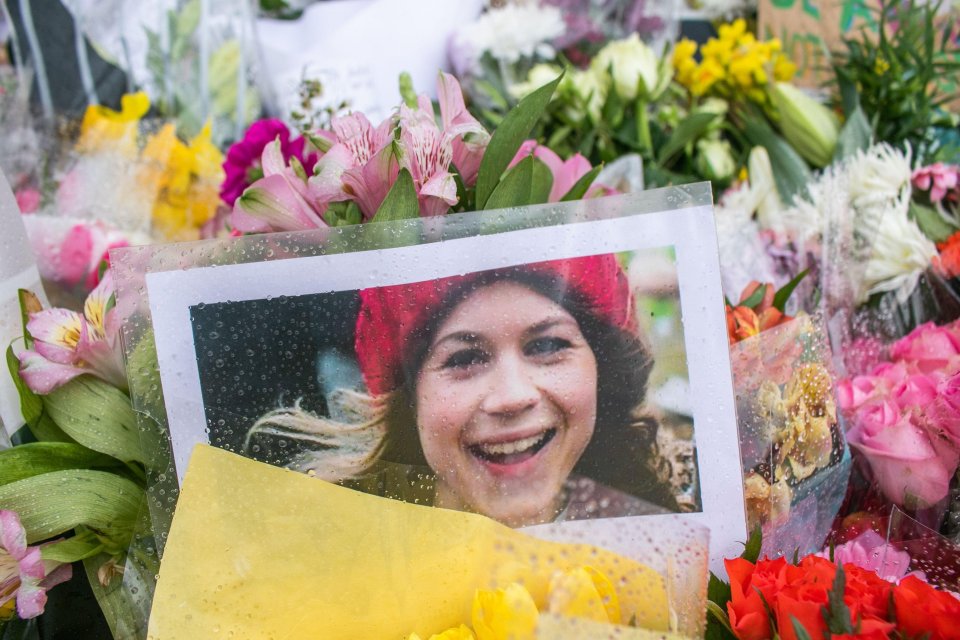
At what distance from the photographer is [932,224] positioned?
0.89 meters

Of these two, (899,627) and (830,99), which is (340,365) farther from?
(830,99)

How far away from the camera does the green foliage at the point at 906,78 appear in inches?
40.5

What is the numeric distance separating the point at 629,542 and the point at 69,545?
337 mm

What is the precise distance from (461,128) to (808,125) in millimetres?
718

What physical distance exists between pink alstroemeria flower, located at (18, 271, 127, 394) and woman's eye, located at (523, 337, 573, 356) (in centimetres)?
26

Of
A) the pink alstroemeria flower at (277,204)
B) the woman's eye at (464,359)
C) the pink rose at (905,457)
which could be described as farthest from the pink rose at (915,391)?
the pink alstroemeria flower at (277,204)

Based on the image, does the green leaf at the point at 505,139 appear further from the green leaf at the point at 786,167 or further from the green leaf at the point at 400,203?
the green leaf at the point at 786,167

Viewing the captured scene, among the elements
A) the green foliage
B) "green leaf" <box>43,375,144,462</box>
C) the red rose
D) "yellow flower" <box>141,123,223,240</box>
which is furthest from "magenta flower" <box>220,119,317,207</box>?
the green foliage

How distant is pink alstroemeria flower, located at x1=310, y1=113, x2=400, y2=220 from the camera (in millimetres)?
508

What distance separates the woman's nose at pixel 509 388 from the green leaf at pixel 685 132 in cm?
69

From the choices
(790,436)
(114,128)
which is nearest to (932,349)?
(790,436)

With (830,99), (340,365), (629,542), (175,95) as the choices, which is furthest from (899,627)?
(175,95)

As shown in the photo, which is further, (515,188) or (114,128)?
(114,128)

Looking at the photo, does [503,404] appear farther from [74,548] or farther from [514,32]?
[514,32]
